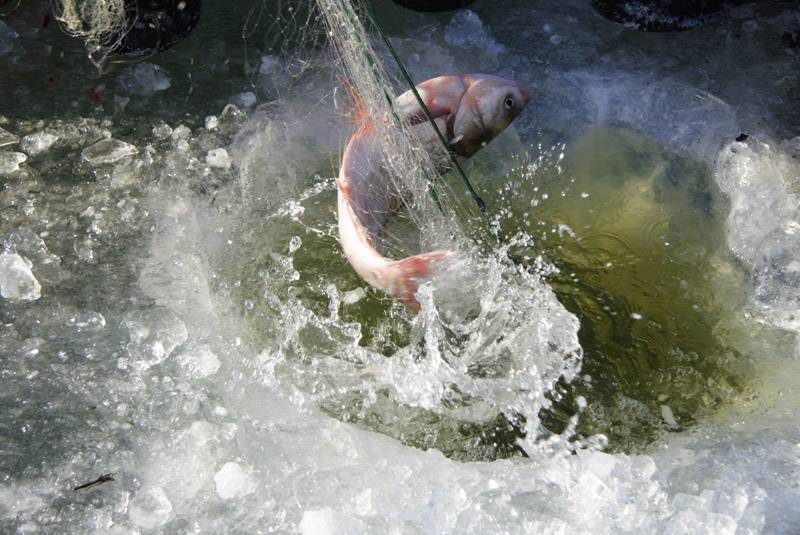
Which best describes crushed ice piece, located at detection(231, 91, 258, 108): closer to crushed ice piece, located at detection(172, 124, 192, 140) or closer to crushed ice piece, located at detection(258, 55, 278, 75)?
crushed ice piece, located at detection(258, 55, 278, 75)

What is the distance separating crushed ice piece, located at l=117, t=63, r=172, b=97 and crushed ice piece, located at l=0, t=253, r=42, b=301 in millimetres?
955

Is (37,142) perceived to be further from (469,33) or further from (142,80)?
(469,33)

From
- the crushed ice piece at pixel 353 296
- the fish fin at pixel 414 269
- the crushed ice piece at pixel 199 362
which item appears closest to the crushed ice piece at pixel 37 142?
the crushed ice piece at pixel 199 362

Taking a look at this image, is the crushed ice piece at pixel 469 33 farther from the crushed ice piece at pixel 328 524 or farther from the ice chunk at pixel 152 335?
the crushed ice piece at pixel 328 524

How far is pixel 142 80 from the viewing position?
9.88 ft

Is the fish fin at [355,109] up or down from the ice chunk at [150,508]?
up

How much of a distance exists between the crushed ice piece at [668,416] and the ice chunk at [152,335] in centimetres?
171

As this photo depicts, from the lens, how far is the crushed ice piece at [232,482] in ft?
6.80

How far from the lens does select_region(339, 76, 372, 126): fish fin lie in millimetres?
2207

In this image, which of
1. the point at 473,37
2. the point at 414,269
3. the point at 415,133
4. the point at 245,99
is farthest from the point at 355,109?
the point at 473,37

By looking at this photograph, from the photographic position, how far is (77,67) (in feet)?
9.91

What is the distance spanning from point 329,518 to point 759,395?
5.06 ft

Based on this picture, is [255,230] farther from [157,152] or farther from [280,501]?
[280,501]

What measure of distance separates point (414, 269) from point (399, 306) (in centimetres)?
46
